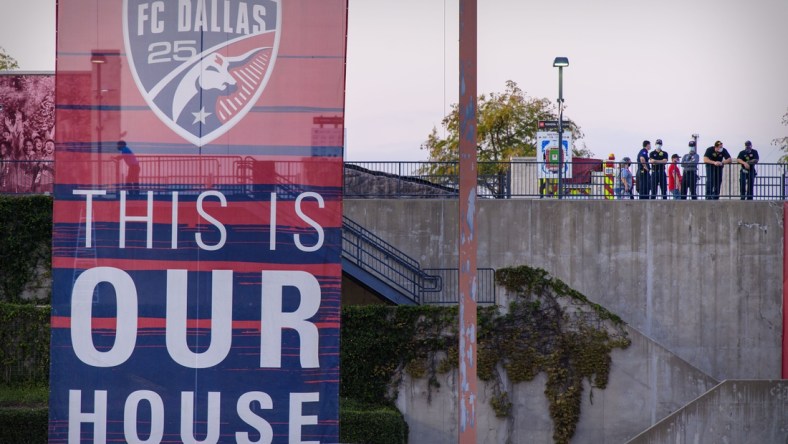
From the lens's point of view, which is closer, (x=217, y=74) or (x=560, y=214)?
(x=217, y=74)

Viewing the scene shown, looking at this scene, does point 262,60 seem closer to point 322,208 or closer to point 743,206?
point 322,208

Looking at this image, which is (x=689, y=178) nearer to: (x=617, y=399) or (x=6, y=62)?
(x=617, y=399)

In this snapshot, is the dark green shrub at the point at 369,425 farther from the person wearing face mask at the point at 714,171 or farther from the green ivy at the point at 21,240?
the person wearing face mask at the point at 714,171

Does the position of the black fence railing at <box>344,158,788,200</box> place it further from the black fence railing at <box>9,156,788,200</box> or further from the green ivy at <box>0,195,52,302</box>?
the green ivy at <box>0,195,52,302</box>

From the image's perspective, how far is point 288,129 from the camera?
8992 millimetres

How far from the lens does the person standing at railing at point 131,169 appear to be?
8.99 metres

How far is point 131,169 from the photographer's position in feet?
29.6

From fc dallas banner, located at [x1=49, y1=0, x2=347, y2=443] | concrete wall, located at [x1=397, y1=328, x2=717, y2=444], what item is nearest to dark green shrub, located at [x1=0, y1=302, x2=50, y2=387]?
concrete wall, located at [x1=397, y1=328, x2=717, y2=444]

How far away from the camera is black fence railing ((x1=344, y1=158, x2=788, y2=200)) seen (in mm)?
23750

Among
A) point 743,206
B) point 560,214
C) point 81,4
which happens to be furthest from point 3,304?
point 743,206

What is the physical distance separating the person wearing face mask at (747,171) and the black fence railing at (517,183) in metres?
0.12

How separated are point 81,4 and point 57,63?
576 millimetres

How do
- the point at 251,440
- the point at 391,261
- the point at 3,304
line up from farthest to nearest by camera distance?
the point at 391,261, the point at 3,304, the point at 251,440

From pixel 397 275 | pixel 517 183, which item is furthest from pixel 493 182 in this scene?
pixel 397 275
